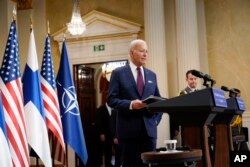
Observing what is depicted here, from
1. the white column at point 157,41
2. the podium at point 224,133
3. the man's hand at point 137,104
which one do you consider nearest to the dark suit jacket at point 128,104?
the man's hand at point 137,104

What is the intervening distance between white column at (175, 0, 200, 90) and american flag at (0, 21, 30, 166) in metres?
5.05

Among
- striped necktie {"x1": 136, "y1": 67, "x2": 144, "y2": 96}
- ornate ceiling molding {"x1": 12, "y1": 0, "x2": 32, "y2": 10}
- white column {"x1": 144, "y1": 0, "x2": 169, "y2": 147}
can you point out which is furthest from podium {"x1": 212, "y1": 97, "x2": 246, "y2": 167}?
ornate ceiling molding {"x1": 12, "y1": 0, "x2": 32, "y2": 10}

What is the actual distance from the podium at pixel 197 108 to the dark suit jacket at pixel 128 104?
23.5 inches

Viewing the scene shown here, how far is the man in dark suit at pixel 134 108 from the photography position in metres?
3.39

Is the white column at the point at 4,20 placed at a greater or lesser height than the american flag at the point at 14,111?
greater

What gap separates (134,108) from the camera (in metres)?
3.25

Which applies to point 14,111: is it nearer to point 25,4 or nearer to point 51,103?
point 51,103

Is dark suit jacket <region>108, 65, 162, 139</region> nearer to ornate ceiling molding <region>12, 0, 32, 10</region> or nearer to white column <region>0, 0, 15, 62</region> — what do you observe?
white column <region>0, 0, 15, 62</region>

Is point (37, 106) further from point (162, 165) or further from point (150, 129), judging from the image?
point (162, 165)

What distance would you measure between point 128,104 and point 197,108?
2.77 feet

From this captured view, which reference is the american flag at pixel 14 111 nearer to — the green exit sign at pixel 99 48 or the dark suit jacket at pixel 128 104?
the dark suit jacket at pixel 128 104

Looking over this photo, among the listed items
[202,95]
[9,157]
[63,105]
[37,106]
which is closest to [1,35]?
[63,105]

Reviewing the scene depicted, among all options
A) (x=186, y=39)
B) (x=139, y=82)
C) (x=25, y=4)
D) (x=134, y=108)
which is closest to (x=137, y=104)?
(x=134, y=108)

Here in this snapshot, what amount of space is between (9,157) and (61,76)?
1829mm
